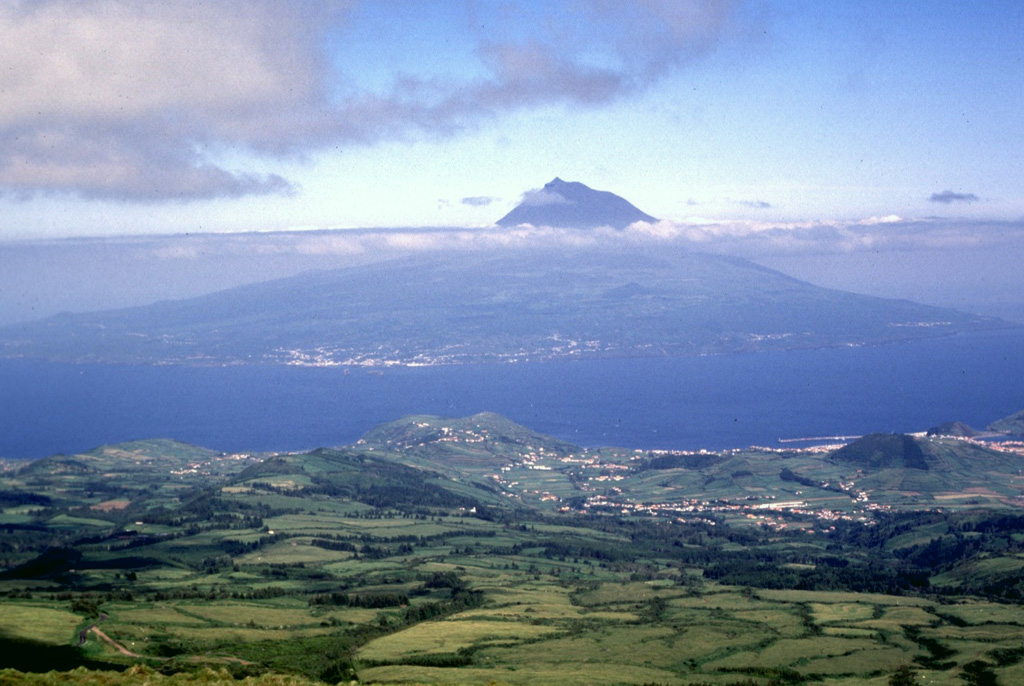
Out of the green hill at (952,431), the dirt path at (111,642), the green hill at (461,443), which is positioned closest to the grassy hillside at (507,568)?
the dirt path at (111,642)

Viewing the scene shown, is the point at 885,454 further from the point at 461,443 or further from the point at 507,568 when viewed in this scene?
the point at 507,568

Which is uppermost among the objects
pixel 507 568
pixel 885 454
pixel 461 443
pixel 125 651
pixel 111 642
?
pixel 111 642

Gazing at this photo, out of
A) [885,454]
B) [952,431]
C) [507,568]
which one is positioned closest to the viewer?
[507,568]

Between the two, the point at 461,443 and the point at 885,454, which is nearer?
the point at 885,454

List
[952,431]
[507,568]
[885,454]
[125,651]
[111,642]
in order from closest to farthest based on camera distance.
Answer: [125,651]
[111,642]
[507,568]
[885,454]
[952,431]

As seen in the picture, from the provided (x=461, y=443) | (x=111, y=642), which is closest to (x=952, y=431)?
(x=461, y=443)

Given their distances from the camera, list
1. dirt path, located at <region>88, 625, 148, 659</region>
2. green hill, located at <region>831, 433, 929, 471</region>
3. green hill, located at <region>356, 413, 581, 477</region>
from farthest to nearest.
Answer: green hill, located at <region>356, 413, 581, 477</region>
green hill, located at <region>831, 433, 929, 471</region>
dirt path, located at <region>88, 625, 148, 659</region>

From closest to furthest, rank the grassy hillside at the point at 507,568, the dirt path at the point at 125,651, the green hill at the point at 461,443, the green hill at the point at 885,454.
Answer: the dirt path at the point at 125,651, the grassy hillside at the point at 507,568, the green hill at the point at 885,454, the green hill at the point at 461,443

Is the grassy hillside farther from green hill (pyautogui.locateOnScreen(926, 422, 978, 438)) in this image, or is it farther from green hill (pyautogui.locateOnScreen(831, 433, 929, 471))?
green hill (pyautogui.locateOnScreen(926, 422, 978, 438))

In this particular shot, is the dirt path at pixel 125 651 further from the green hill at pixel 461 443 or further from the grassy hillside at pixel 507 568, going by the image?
the green hill at pixel 461 443

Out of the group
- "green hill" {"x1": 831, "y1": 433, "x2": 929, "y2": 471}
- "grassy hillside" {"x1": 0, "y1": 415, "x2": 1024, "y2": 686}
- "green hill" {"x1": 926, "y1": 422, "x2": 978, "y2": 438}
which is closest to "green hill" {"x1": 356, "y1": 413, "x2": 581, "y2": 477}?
"grassy hillside" {"x1": 0, "y1": 415, "x2": 1024, "y2": 686}

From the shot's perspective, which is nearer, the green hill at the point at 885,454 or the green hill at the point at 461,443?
the green hill at the point at 885,454
